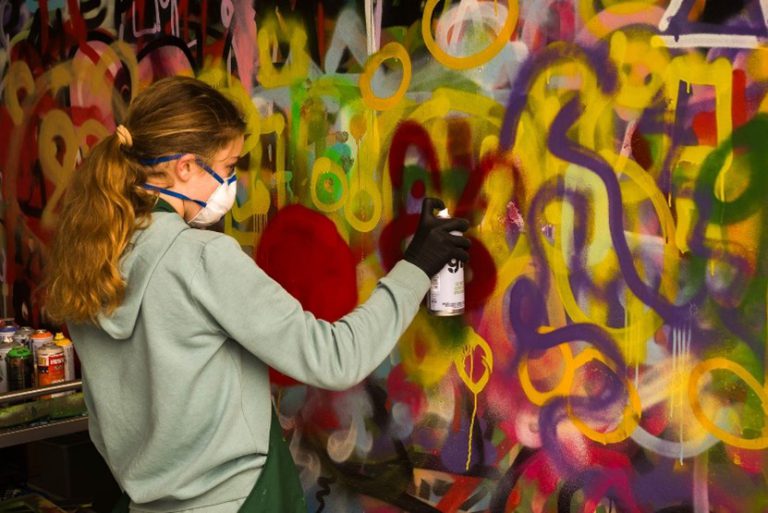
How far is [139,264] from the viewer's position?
1.42 m

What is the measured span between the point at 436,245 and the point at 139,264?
54 centimetres

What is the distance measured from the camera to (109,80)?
2.59 meters

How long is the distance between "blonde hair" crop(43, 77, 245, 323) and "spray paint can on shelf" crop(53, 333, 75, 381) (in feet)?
3.62

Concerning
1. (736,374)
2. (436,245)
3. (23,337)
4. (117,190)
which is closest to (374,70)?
(436,245)

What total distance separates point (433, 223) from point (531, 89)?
1.04 ft

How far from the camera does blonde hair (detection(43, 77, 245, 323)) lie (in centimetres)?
142

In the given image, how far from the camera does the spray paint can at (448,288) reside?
1.65m

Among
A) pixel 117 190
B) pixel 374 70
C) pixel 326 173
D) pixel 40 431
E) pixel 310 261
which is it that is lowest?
pixel 40 431

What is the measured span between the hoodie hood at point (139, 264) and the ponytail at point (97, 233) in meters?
0.01

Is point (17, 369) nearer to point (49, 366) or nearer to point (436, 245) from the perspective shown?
point (49, 366)

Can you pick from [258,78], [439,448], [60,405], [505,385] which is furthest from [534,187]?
[60,405]

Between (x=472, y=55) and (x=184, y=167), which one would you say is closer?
(x=184, y=167)

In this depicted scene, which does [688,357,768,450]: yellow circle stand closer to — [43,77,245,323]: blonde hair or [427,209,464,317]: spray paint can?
[427,209,464,317]: spray paint can

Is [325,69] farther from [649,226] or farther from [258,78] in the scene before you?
[649,226]
